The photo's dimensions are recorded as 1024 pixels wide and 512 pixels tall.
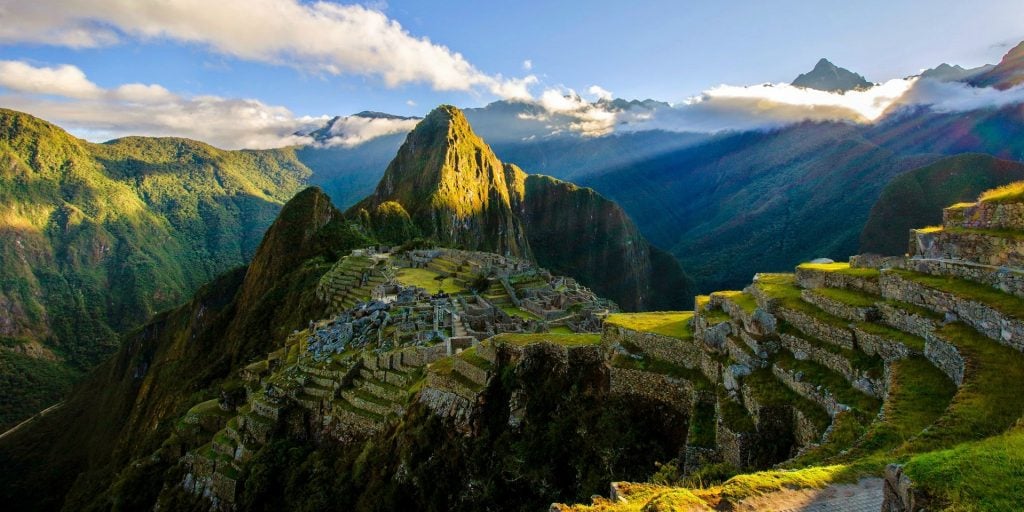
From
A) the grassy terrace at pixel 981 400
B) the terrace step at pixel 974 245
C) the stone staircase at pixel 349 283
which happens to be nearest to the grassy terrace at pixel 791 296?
the grassy terrace at pixel 981 400

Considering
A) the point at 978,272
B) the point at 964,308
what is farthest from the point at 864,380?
the point at 978,272

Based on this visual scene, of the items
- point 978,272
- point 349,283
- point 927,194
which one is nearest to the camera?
point 978,272

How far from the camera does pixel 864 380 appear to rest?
Result: 37.4 feet

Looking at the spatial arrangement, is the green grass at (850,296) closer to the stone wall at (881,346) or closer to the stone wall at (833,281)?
the stone wall at (833,281)

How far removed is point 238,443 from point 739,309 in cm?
2554

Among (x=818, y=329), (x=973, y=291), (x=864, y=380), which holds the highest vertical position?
(x=973, y=291)

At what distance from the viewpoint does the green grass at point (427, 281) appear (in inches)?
2239

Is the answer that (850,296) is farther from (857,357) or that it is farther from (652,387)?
(652,387)

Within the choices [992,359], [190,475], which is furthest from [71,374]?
[992,359]

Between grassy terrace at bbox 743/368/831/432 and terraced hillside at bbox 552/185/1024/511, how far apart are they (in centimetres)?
4

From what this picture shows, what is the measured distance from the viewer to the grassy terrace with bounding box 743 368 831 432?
11438mm

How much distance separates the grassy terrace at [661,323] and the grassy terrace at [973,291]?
253 inches

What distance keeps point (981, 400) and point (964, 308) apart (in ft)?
10.1

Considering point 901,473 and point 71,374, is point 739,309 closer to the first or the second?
point 901,473
